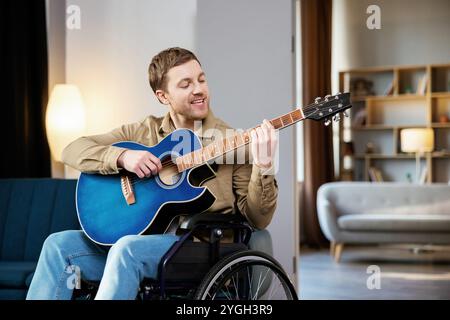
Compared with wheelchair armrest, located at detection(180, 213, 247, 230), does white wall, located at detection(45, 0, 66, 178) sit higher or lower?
higher

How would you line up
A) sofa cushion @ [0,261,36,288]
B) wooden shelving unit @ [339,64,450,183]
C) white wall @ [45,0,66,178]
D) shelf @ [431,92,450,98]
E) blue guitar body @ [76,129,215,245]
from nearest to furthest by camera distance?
blue guitar body @ [76,129,215,245], sofa cushion @ [0,261,36,288], white wall @ [45,0,66,178], shelf @ [431,92,450,98], wooden shelving unit @ [339,64,450,183]

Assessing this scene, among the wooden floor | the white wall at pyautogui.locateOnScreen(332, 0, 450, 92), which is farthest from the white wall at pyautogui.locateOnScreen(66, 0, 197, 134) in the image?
the white wall at pyautogui.locateOnScreen(332, 0, 450, 92)

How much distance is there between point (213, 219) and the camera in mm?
2172

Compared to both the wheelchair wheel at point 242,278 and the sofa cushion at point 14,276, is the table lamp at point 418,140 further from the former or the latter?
the sofa cushion at point 14,276

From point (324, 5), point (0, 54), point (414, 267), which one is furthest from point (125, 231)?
point (324, 5)

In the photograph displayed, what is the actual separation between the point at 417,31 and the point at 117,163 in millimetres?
4570

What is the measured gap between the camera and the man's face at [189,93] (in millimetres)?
2469

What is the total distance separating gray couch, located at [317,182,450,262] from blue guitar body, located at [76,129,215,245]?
2.90 m

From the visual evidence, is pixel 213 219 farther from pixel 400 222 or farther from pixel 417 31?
pixel 417 31

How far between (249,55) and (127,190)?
2.28 feet

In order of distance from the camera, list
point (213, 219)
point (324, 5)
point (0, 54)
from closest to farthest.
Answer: point (213, 219)
point (0, 54)
point (324, 5)

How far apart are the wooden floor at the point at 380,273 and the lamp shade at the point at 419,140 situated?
853mm

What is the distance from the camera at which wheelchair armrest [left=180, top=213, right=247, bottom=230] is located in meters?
2.15

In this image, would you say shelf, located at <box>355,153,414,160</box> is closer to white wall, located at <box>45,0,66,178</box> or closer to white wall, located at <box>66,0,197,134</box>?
white wall, located at <box>45,0,66,178</box>
